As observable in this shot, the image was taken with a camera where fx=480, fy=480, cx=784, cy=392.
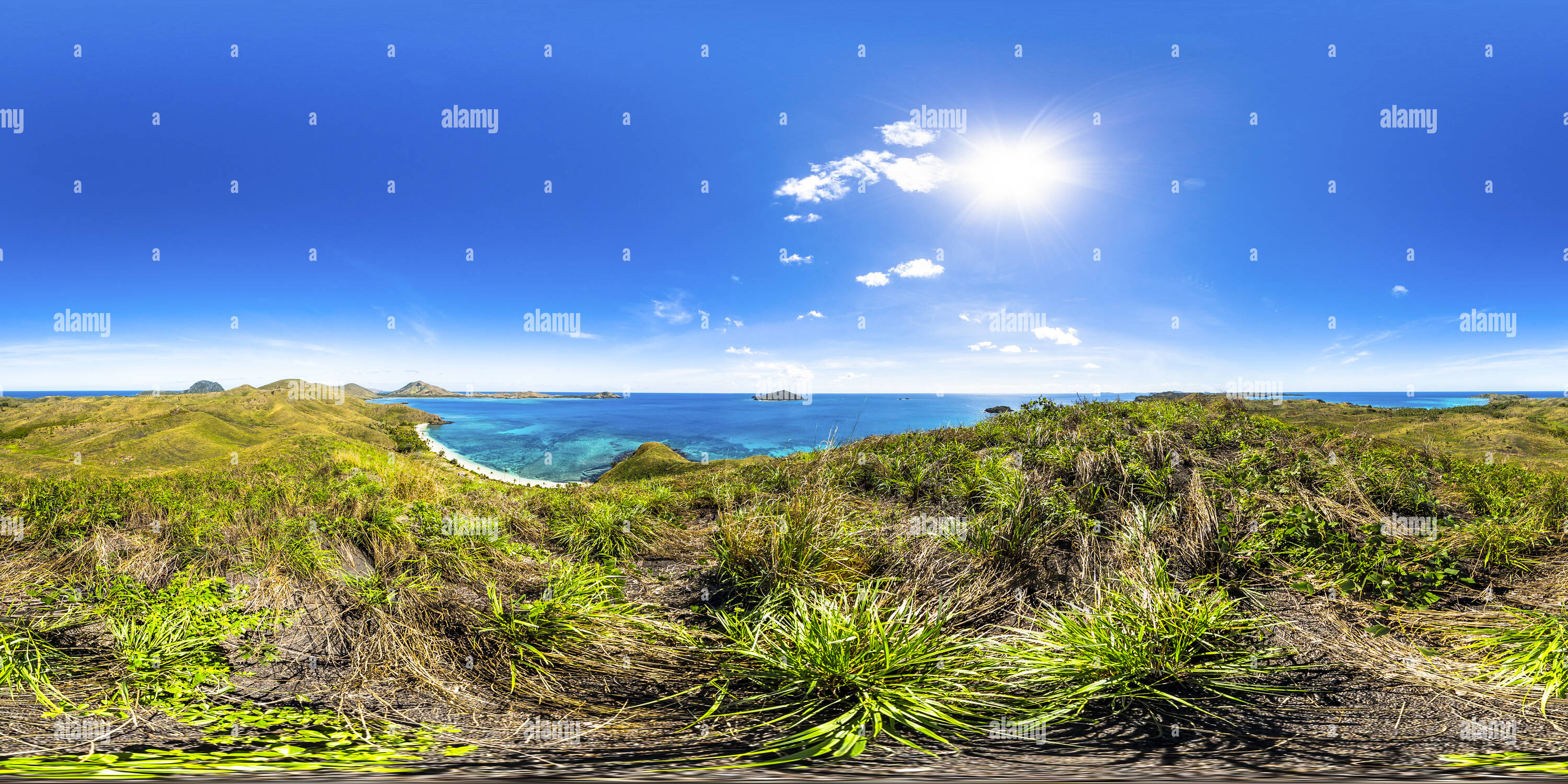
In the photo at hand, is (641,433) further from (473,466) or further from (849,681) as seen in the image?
(849,681)

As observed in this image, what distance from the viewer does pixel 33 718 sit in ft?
8.64

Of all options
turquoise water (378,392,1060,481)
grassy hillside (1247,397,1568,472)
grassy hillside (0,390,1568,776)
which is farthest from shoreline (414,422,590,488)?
grassy hillside (1247,397,1568,472)

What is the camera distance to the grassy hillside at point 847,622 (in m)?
2.51

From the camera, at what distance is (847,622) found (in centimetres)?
317

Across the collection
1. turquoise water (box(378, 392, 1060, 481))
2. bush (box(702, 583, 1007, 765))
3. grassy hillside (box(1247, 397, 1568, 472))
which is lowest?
turquoise water (box(378, 392, 1060, 481))

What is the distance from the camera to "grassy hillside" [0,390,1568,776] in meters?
2.51

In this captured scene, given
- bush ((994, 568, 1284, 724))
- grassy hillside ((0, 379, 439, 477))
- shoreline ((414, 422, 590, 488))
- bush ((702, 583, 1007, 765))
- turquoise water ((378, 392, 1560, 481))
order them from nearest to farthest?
bush ((702, 583, 1007, 765)) → bush ((994, 568, 1284, 724)) → grassy hillside ((0, 379, 439, 477)) → shoreline ((414, 422, 590, 488)) → turquoise water ((378, 392, 1560, 481))

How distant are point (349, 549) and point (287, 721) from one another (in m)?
2.80

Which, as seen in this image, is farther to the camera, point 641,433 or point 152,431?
point 641,433

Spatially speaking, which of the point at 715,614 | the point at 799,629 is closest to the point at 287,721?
the point at 715,614

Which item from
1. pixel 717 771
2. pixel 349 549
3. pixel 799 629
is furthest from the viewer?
pixel 349 549

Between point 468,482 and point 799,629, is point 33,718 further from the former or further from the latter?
point 468,482

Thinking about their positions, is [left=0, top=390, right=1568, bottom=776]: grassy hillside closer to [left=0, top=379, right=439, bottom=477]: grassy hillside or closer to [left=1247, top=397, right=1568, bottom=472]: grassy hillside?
[left=1247, top=397, right=1568, bottom=472]: grassy hillside

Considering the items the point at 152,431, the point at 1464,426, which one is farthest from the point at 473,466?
the point at 1464,426
